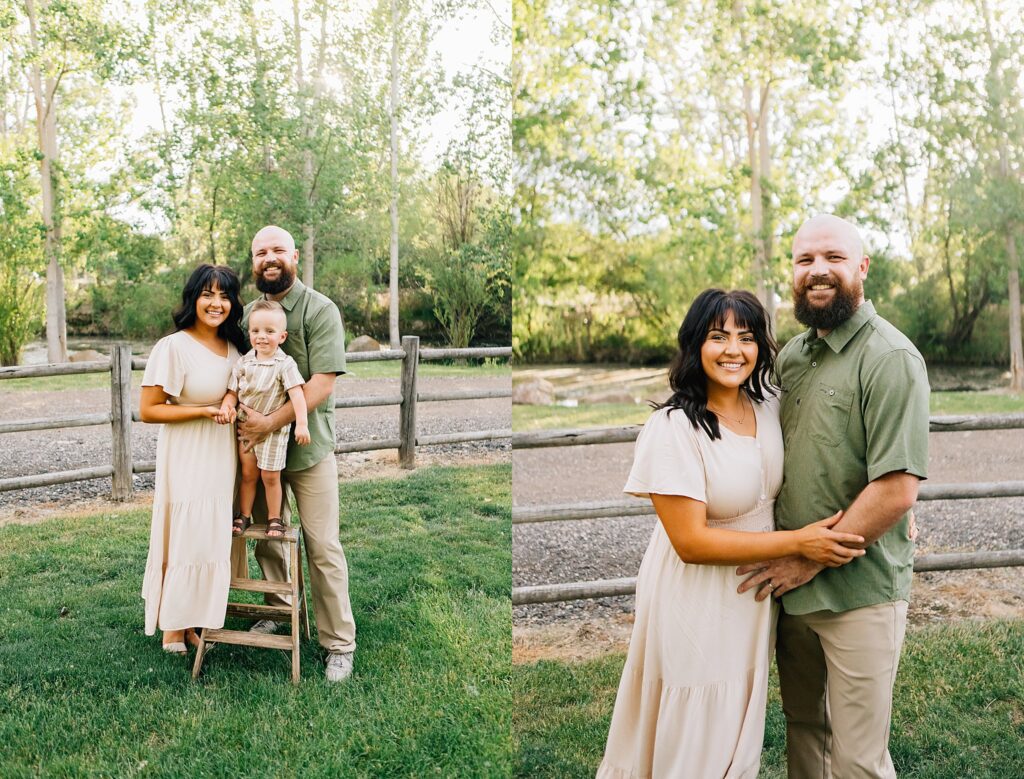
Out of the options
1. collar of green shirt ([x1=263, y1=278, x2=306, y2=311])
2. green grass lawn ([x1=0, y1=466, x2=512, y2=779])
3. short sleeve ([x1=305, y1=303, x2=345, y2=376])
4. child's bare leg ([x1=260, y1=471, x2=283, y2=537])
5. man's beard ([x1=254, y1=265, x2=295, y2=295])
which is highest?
man's beard ([x1=254, y1=265, x2=295, y2=295])

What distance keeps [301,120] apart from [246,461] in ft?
3.27

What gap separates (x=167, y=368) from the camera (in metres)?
2.18

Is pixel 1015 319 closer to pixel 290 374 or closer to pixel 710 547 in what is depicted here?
pixel 710 547

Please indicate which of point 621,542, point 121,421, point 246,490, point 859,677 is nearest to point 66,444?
point 121,421

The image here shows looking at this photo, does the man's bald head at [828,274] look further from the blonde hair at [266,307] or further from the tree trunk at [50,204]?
the tree trunk at [50,204]

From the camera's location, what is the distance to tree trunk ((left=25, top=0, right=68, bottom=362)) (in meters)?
2.21

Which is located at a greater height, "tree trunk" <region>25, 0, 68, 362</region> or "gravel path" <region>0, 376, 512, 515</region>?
"tree trunk" <region>25, 0, 68, 362</region>

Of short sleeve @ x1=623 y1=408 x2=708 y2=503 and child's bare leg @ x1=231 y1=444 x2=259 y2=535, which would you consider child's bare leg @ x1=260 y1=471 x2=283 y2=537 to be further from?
short sleeve @ x1=623 y1=408 x2=708 y2=503

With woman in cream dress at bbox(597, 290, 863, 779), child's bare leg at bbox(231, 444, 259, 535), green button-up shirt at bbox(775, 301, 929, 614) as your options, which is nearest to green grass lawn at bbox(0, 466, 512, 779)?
child's bare leg at bbox(231, 444, 259, 535)

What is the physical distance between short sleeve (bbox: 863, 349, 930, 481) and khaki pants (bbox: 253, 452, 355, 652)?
4.83ft

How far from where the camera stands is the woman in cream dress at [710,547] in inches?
63.3

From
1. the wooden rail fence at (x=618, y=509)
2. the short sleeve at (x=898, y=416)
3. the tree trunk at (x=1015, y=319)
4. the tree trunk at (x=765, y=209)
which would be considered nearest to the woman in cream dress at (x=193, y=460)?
the wooden rail fence at (x=618, y=509)

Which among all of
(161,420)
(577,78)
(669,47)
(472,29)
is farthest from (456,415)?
(669,47)

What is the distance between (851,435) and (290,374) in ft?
4.42
